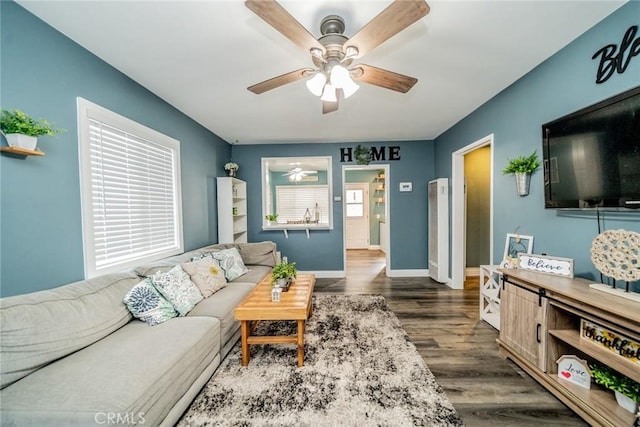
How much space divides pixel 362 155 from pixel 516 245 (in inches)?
108

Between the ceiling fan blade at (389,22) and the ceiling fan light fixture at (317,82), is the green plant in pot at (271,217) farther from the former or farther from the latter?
the ceiling fan blade at (389,22)

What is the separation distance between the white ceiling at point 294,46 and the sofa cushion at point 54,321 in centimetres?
180

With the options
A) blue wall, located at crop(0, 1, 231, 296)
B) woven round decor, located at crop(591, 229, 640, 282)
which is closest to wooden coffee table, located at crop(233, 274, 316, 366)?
blue wall, located at crop(0, 1, 231, 296)

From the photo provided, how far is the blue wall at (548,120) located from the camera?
5.26 feet

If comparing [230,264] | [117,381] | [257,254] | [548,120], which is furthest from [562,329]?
[257,254]

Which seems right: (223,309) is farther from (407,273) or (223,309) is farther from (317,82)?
(407,273)

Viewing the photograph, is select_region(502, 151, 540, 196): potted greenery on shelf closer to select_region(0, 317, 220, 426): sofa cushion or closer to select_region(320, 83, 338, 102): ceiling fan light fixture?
select_region(320, 83, 338, 102): ceiling fan light fixture

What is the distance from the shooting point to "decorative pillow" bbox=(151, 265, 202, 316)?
201 cm

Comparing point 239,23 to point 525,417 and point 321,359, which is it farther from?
point 525,417

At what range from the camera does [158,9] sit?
153 centimetres

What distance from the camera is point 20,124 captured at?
139cm

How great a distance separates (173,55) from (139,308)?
2.04 m

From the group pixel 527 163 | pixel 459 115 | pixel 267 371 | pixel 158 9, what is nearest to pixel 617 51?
pixel 527 163

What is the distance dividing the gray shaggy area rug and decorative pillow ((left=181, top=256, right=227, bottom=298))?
63 cm
